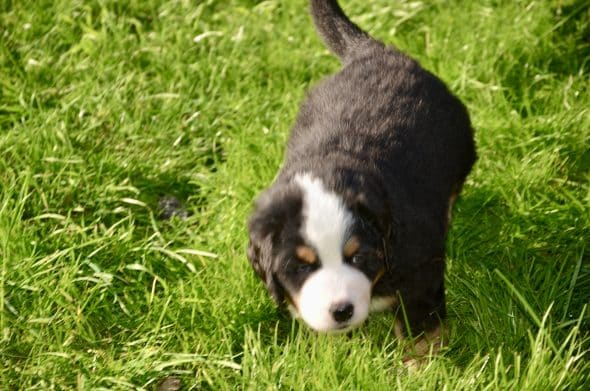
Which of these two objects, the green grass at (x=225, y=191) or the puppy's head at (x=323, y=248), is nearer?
the puppy's head at (x=323, y=248)

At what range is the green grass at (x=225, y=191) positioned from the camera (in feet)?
10.4

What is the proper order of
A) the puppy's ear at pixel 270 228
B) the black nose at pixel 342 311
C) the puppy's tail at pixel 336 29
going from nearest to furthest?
the black nose at pixel 342 311 < the puppy's ear at pixel 270 228 < the puppy's tail at pixel 336 29

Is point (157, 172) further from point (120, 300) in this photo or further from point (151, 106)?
point (120, 300)

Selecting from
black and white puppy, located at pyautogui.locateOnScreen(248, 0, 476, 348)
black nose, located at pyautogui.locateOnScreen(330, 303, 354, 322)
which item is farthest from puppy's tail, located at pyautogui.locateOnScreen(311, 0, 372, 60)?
black nose, located at pyautogui.locateOnScreen(330, 303, 354, 322)

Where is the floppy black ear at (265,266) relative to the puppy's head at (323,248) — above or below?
below

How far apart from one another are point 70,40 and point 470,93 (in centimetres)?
221

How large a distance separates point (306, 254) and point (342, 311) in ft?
0.70

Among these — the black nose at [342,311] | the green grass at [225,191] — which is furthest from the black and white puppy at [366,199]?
the green grass at [225,191]

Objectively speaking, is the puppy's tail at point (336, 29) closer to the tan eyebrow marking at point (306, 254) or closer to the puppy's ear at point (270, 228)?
the puppy's ear at point (270, 228)

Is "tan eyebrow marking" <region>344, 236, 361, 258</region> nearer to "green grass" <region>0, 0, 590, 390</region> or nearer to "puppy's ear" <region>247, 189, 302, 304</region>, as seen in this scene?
"puppy's ear" <region>247, 189, 302, 304</region>

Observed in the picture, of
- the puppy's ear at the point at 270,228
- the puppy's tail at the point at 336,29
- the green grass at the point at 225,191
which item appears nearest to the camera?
the puppy's ear at the point at 270,228

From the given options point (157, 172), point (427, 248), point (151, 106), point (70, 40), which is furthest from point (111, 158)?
point (427, 248)

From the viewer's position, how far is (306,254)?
9.81ft

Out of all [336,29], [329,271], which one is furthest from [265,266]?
[336,29]
